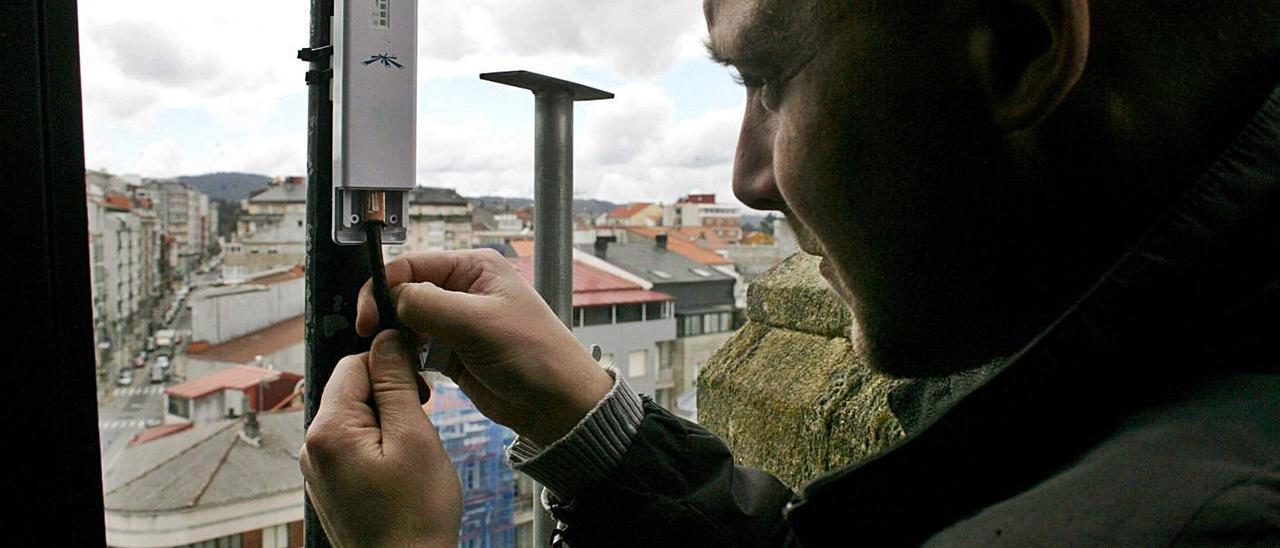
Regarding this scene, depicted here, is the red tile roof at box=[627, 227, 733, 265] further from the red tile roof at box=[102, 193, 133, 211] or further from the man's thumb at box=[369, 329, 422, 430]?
the red tile roof at box=[102, 193, 133, 211]

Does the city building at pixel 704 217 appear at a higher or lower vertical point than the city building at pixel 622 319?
higher

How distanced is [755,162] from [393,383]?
1.38 ft

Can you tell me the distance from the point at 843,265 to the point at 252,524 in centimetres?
74

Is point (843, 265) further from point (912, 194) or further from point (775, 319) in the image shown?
point (775, 319)

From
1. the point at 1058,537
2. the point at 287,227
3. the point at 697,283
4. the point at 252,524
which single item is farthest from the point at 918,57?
the point at 697,283

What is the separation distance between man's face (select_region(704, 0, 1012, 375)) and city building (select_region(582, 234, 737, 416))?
762mm

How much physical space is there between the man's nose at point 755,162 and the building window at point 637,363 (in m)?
0.48

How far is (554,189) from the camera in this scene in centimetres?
133

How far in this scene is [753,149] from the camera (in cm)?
80

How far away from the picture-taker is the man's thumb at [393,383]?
920 mm

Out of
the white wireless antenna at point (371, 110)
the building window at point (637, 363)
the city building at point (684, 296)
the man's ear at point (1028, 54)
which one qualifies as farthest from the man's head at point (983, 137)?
the city building at point (684, 296)

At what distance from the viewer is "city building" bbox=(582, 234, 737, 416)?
1520 mm

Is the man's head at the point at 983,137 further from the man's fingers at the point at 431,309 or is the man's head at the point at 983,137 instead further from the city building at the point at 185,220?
the city building at the point at 185,220

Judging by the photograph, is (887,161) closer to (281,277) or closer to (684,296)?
(281,277)
